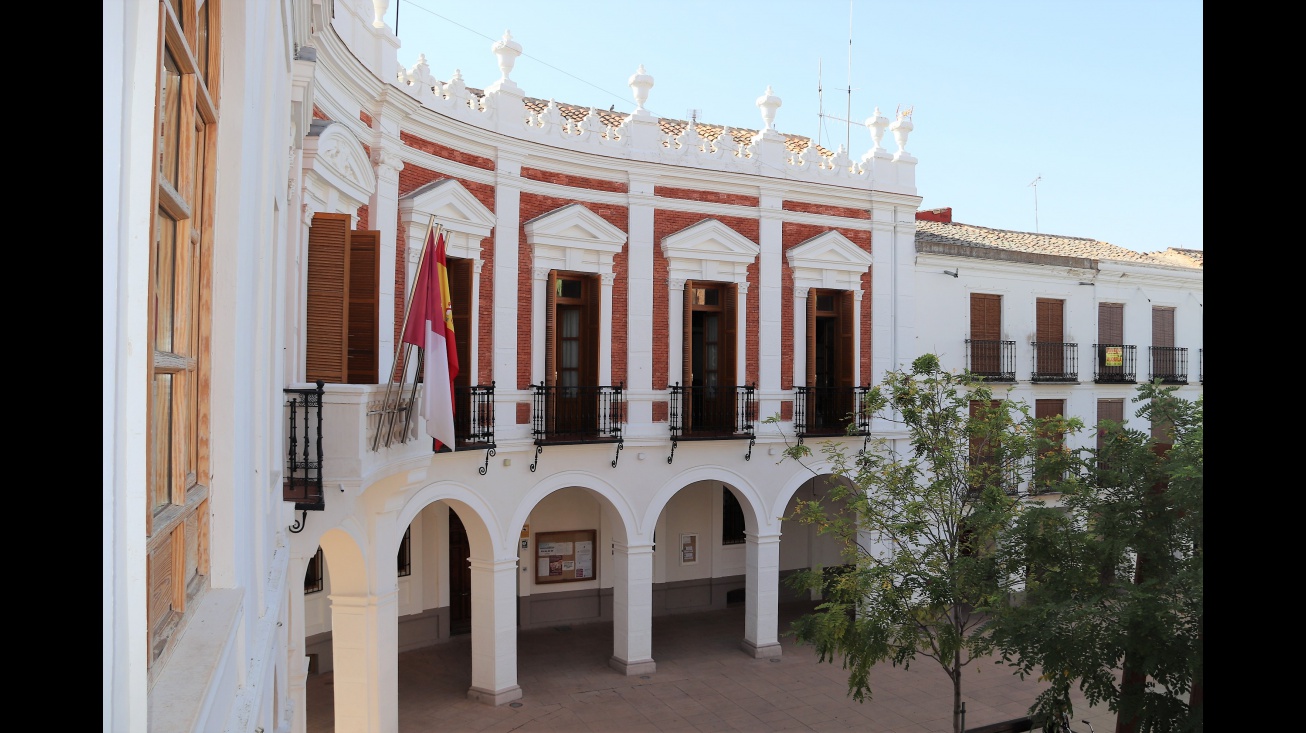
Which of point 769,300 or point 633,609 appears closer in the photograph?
point 633,609

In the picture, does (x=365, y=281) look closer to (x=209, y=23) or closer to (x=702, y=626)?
(x=209, y=23)

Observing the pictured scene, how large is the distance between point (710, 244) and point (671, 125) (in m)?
4.18

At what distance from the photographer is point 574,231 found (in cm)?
1512

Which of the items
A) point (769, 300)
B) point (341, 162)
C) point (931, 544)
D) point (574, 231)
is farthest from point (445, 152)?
point (931, 544)

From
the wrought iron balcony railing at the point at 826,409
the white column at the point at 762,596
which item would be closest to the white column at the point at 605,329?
the wrought iron balcony railing at the point at 826,409

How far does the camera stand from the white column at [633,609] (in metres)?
15.6

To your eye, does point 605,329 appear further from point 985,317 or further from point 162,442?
point 162,442

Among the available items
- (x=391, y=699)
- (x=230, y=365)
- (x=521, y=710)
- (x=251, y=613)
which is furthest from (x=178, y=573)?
(x=521, y=710)

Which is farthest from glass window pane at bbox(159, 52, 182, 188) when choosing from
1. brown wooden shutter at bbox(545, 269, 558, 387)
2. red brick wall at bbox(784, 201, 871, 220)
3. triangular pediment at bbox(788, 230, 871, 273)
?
red brick wall at bbox(784, 201, 871, 220)

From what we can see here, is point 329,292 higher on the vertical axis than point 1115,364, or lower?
higher

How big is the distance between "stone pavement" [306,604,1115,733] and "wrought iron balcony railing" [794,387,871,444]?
13.5ft

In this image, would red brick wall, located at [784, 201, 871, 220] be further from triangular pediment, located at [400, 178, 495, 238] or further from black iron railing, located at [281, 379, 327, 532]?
black iron railing, located at [281, 379, 327, 532]

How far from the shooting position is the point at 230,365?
2.71m
